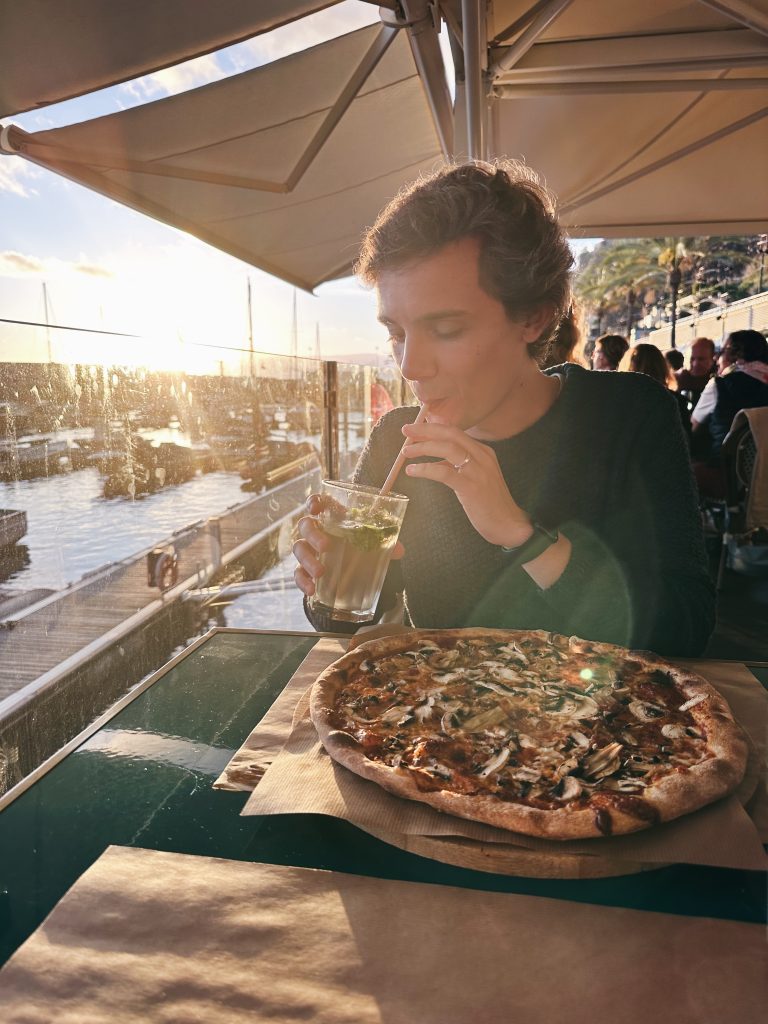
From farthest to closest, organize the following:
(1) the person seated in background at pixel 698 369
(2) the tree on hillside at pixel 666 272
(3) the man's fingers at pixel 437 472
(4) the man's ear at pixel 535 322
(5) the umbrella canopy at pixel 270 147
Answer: (2) the tree on hillside at pixel 666 272 → (1) the person seated in background at pixel 698 369 → (5) the umbrella canopy at pixel 270 147 → (4) the man's ear at pixel 535 322 → (3) the man's fingers at pixel 437 472

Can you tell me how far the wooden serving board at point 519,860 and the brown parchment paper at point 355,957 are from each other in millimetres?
51

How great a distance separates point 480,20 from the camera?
3334 millimetres

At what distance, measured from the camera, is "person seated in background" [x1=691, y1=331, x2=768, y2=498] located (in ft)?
17.3

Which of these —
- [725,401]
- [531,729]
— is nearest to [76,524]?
[531,729]

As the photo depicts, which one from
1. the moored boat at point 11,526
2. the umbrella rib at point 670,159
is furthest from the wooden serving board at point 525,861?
the umbrella rib at point 670,159

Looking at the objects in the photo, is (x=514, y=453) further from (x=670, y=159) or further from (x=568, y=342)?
(x=670, y=159)

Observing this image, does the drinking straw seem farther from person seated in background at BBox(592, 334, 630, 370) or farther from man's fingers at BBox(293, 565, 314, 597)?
person seated in background at BBox(592, 334, 630, 370)

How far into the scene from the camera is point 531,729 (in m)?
1.11

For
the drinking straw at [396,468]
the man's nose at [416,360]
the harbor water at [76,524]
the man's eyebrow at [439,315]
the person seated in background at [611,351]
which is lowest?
the harbor water at [76,524]

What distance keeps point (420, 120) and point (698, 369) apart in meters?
4.30

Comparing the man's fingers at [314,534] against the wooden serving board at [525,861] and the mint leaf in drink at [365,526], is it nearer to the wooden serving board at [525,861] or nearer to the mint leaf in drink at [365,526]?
the mint leaf in drink at [365,526]

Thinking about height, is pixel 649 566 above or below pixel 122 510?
above

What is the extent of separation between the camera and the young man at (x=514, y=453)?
1.49 m

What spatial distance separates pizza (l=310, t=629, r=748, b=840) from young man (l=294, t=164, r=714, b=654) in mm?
208
